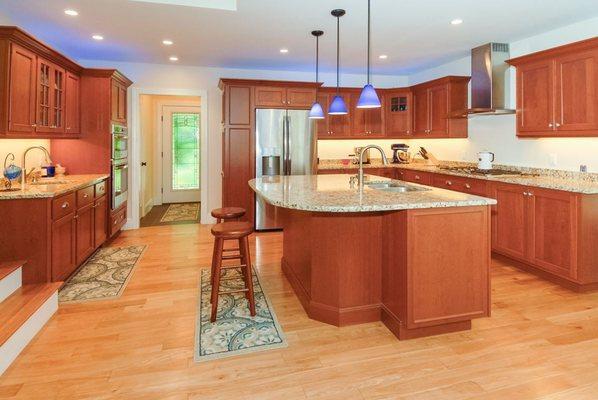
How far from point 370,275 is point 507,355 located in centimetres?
94

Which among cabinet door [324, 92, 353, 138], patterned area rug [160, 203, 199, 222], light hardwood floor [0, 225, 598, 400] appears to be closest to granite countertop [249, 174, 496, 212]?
light hardwood floor [0, 225, 598, 400]

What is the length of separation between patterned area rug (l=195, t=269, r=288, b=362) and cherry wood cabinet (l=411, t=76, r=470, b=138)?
12.3 ft

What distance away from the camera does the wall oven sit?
16.1 feet

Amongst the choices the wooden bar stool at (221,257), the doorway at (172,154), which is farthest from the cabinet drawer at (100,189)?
the doorway at (172,154)

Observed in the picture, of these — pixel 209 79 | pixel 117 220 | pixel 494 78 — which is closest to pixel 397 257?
pixel 494 78

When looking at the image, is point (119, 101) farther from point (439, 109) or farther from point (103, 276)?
point (439, 109)

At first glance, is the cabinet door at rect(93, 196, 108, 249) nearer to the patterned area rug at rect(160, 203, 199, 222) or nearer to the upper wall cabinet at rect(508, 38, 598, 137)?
the patterned area rug at rect(160, 203, 199, 222)

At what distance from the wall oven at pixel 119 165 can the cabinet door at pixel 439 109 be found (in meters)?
4.51

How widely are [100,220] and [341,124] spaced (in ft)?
12.8

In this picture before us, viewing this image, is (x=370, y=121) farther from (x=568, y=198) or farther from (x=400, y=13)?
(x=568, y=198)

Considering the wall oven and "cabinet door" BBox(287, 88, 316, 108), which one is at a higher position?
"cabinet door" BBox(287, 88, 316, 108)

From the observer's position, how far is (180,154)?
8.52 metres

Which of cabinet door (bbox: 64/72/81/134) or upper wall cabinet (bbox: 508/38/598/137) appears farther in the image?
cabinet door (bbox: 64/72/81/134)

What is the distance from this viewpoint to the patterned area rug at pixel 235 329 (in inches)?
93.5
